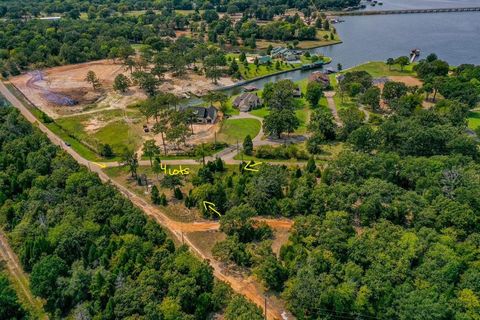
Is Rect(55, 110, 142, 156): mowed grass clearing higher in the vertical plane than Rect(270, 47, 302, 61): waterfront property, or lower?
lower

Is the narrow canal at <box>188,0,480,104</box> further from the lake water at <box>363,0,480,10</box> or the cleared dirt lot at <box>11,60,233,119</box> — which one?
the lake water at <box>363,0,480,10</box>

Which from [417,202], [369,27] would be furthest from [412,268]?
[369,27]

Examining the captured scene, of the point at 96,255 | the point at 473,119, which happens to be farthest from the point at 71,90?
the point at 473,119

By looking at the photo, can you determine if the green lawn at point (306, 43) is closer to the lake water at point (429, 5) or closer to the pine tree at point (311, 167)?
the lake water at point (429, 5)

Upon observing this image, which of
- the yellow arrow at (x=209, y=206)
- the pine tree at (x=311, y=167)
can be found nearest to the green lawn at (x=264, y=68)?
the pine tree at (x=311, y=167)

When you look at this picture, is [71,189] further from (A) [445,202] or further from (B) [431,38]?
(B) [431,38]

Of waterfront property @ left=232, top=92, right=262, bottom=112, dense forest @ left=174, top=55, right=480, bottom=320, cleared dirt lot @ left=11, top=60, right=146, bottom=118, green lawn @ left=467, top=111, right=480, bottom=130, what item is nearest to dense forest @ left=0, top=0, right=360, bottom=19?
cleared dirt lot @ left=11, top=60, right=146, bottom=118
